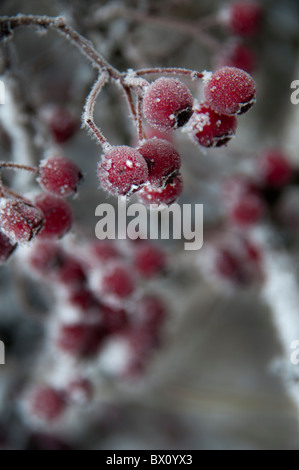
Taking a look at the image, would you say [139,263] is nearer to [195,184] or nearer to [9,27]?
[195,184]

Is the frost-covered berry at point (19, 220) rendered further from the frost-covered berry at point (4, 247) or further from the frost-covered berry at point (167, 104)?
the frost-covered berry at point (167, 104)

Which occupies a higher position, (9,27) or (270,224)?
(270,224)

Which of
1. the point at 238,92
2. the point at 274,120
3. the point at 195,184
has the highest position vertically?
the point at 274,120

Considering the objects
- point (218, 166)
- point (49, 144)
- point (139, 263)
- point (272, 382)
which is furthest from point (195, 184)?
point (272, 382)
